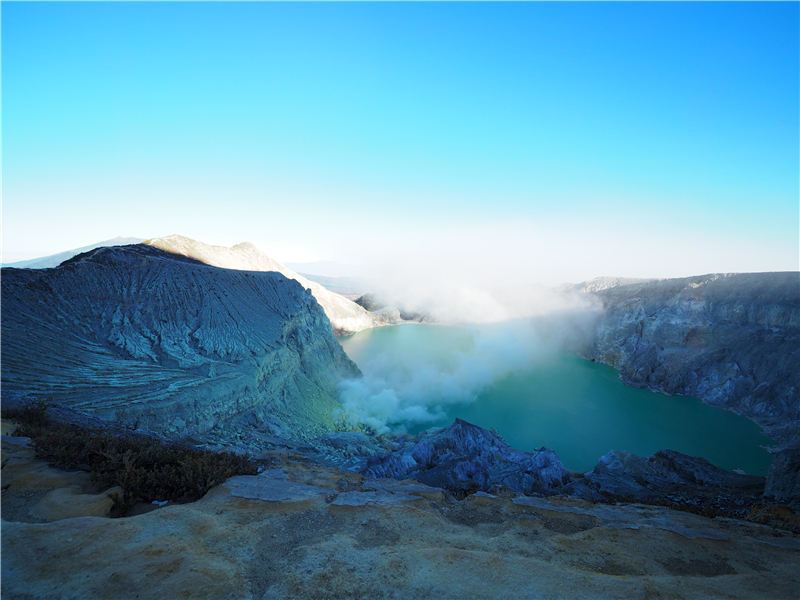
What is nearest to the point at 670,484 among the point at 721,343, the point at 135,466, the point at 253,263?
the point at 135,466

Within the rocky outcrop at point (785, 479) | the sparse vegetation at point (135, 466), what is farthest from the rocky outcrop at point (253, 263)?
the rocky outcrop at point (785, 479)

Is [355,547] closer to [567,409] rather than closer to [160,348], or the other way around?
[160,348]

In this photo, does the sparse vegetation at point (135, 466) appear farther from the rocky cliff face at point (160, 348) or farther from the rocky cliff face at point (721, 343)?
the rocky cliff face at point (721, 343)

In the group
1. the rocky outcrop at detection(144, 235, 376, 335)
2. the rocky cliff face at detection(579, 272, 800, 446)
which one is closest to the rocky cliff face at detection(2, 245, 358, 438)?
the rocky outcrop at detection(144, 235, 376, 335)

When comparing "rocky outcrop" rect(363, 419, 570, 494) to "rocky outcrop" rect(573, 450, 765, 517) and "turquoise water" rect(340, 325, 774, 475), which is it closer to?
"rocky outcrop" rect(573, 450, 765, 517)

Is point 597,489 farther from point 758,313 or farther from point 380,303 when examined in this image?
point 380,303

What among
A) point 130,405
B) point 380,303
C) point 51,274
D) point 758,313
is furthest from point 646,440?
point 380,303
